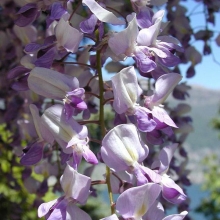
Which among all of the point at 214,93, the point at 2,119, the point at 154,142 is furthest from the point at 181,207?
the point at 214,93

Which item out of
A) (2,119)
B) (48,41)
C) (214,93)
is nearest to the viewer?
(48,41)

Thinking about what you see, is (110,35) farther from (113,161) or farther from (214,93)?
(214,93)

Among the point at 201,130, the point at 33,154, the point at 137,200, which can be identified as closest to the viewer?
the point at 137,200

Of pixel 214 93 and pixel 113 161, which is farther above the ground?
pixel 113 161

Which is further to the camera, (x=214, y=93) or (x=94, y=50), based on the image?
(x=214, y=93)

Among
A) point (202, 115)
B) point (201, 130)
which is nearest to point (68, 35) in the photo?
point (201, 130)

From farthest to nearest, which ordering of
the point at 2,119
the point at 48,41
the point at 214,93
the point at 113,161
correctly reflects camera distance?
1. the point at 214,93
2. the point at 2,119
3. the point at 48,41
4. the point at 113,161

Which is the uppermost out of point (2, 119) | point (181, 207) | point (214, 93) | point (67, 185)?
point (67, 185)

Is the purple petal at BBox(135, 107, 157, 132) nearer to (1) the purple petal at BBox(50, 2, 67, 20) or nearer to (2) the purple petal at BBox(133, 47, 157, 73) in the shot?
(2) the purple petal at BBox(133, 47, 157, 73)

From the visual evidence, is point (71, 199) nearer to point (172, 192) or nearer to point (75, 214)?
point (75, 214)

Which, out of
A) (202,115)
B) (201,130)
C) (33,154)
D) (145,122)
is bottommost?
(202,115)

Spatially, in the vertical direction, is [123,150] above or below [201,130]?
above
